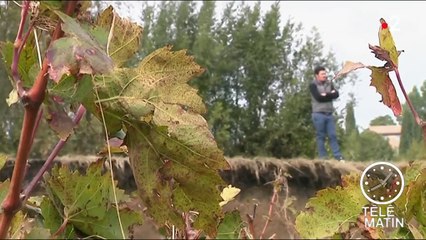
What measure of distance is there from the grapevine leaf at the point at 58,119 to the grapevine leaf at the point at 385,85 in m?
0.24

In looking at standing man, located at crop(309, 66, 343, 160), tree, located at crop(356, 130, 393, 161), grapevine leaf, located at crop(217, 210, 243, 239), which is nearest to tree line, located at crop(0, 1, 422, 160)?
tree, located at crop(356, 130, 393, 161)

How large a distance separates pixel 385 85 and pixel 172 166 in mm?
186

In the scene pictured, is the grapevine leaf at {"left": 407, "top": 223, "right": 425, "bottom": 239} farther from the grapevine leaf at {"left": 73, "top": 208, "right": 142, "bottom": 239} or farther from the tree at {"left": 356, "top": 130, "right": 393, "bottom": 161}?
the tree at {"left": 356, "top": 130, "right": 393, "bottom": 161}

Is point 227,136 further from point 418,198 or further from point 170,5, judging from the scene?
point 418,198

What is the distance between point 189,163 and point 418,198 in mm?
230

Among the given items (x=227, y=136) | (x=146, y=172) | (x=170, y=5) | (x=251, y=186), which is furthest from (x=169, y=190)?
(x=170, y=5)

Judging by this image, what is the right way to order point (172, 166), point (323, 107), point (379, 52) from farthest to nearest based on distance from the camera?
1. point (323, 107)
2. point (379, 52)
3. point (172, 166)

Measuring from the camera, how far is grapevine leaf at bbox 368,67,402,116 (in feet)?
1.71

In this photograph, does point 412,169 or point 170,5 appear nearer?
point 412,169

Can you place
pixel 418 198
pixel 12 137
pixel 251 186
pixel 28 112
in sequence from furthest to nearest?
pixel 12 137 < pixel 251 186 < pixel 418 198 < pixel 28 112

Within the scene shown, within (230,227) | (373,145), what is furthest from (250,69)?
(230,227)

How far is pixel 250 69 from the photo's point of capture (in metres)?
10.5

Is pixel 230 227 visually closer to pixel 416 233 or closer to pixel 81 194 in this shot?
pixel 416 233

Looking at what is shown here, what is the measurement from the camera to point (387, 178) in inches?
25.0
